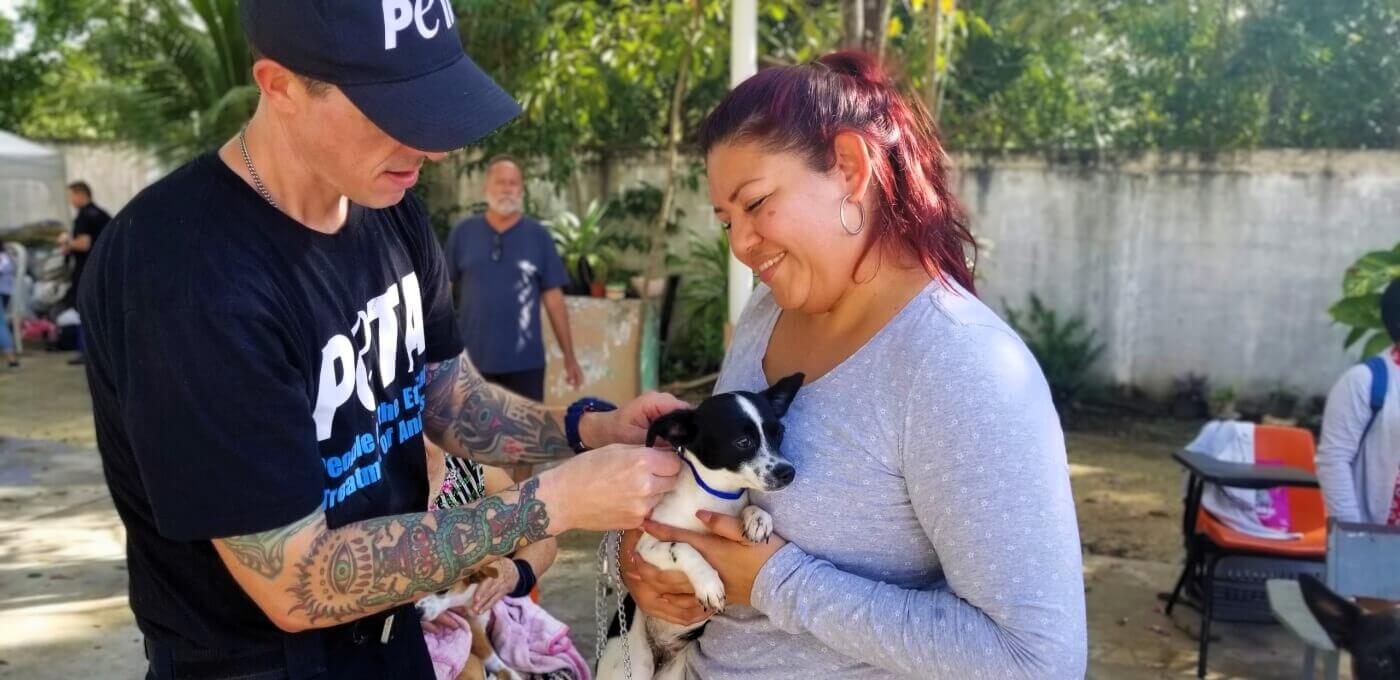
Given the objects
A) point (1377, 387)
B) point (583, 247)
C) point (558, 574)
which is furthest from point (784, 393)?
point (583, 247)

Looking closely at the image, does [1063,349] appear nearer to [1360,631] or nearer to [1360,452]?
[1360,452]

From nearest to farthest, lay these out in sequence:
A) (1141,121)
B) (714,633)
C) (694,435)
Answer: (714,633)
(694,435)
(1141,121)

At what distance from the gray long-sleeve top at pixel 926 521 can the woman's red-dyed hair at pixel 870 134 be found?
0.39ft

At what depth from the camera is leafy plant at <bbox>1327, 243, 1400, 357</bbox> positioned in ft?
19.4

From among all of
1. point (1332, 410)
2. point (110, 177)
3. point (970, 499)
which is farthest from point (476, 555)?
point (110, 177)

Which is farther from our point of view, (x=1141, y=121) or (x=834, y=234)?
(x=1141, y=121)

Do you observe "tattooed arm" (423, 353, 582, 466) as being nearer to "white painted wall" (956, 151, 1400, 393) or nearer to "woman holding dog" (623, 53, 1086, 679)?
"woman holding dog" (623, 53, 1086, 679)

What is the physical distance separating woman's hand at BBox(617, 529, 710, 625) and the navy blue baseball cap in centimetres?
87

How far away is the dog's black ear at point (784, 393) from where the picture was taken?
1.89m

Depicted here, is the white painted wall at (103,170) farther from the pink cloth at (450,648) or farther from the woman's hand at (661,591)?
the woman's hand at (661,591)

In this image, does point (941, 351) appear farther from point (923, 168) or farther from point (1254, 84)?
point (1254, 84)

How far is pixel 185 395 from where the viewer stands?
150cm

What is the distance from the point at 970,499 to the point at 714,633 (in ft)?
2.05

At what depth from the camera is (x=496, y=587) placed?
3049 mm
